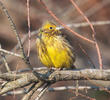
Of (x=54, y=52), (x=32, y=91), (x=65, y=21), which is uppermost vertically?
(x=65, y=21)

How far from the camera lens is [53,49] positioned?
536cm

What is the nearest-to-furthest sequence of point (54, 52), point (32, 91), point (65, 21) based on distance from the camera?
point (32, 91) → point (54, 52) → point (65, 21)

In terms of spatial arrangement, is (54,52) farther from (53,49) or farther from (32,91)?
(32,91)

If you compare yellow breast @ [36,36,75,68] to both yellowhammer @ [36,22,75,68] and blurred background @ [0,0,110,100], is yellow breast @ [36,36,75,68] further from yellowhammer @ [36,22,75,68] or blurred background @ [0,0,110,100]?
blurred background @ [0,0,110,100]

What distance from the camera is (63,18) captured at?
28.6ft

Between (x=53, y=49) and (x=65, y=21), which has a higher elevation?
(x=65, y=21)

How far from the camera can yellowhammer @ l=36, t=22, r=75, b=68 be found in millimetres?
5375

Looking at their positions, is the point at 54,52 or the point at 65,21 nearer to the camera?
the point at 54,52

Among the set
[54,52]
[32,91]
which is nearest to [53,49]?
[54,52]

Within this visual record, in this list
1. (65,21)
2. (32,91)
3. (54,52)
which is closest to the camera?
(32,91)

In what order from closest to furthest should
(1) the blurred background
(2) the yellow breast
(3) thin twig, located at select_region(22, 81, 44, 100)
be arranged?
(3) thin twig, located at select_region(22, 81, 44, 100)
(2) the yellow breast
(1) the blurred background

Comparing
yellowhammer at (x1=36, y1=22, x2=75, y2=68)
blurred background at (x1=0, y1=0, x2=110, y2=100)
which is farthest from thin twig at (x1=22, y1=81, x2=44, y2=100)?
blurred background at (x1=0, y1=0, x2=110, y2=100)

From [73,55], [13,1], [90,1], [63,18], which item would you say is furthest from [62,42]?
[90,1]

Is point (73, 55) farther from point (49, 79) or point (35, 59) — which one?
point (35, 59)
